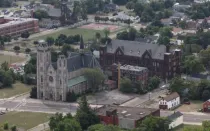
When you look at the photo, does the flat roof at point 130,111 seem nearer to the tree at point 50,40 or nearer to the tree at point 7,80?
the tree at point 7,80

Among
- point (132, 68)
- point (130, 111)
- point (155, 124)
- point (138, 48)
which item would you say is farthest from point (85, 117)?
point (138, 48)

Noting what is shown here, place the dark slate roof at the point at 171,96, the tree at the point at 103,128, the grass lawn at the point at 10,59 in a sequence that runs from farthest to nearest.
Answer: the grass lawn at the point at 10,59 → the dark slate roof at the point at 171,96 → the tree at the point at 103,128

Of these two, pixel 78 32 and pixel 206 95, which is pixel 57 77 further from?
pixel 78 32

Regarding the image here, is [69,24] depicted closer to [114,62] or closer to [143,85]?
[114,62]

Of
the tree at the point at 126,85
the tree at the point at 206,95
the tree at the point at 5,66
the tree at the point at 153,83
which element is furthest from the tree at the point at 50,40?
the tree at the point at 206,95

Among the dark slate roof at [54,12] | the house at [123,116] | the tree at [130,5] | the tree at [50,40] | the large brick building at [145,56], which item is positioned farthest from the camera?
the tree at [130,5]
